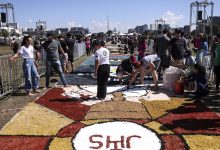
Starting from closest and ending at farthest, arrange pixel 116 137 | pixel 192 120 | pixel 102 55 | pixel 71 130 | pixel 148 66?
pixel 116 137 → pixel 71 130 → pixel 192 120 → pixel 102 55 → pixel 148 66

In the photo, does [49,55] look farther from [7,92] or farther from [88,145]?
[88,145]

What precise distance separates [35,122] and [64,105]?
1.81 meters

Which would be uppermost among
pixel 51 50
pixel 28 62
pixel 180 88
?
pixel 51 50

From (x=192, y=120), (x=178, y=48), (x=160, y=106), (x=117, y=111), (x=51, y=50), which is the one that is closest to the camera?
(x=192, y=120)

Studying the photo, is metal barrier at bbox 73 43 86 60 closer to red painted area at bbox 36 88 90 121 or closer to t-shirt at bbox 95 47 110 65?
red painted area at bbox 36 88 90 121

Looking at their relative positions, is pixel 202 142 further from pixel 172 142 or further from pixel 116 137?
pixel 116 137

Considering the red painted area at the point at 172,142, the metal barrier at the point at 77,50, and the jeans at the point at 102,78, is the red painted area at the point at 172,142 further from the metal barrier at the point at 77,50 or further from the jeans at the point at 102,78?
the metal barrier at the point at 77,50

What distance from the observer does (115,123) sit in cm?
760

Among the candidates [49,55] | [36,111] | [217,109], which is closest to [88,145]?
[36,111]

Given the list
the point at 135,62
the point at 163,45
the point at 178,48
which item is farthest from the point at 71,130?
the point at 163,45

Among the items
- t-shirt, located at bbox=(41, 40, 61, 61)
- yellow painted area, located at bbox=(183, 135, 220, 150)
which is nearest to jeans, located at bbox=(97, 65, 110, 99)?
t-shirt, located at bbox=(41, 40, 61, 61)

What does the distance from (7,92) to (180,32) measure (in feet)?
21.5

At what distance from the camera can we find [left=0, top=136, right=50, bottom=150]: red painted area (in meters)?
6.14

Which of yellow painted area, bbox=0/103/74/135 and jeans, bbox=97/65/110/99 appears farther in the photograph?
jeans, bbox=97/65/110/99
